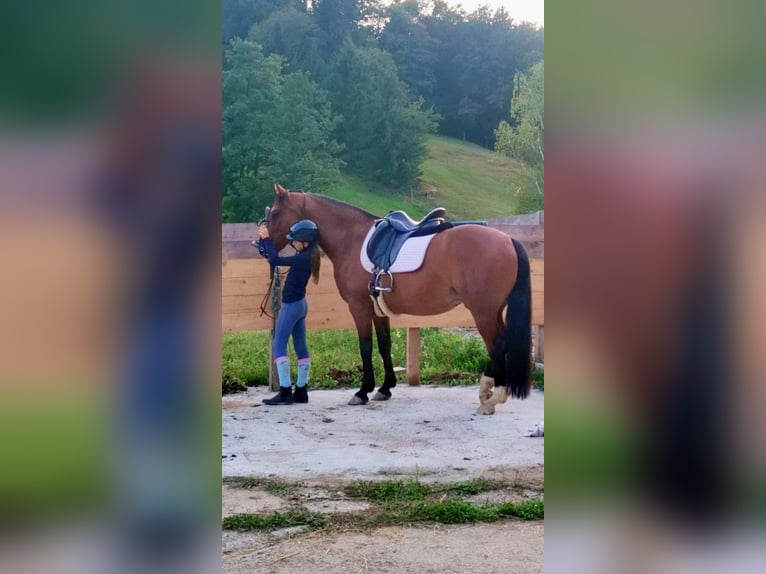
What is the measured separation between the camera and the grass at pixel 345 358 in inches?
270

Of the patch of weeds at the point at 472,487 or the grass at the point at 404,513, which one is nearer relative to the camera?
the grass at the point at 404,513

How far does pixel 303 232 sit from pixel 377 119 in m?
5.76

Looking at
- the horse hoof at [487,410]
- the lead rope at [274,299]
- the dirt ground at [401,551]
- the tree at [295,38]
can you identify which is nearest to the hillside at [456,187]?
the tree at [295,38]

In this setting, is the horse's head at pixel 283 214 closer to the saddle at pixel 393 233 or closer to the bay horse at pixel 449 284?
the bay horse at pixel 449 284

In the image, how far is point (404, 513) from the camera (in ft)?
10.9

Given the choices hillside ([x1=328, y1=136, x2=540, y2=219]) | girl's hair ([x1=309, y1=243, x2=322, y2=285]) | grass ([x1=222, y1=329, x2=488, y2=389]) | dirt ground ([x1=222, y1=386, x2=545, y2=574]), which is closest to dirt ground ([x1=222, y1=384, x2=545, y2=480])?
dirt ground ([x1=222, y1=386, x2=545, y2=574])

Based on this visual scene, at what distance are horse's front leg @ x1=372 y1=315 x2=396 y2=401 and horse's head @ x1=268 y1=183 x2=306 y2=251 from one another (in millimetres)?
1063

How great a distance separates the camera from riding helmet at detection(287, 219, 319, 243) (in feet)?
19.6

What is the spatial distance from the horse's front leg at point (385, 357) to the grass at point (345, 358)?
2.53ft

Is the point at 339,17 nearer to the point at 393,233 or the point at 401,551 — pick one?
the point at 393,233

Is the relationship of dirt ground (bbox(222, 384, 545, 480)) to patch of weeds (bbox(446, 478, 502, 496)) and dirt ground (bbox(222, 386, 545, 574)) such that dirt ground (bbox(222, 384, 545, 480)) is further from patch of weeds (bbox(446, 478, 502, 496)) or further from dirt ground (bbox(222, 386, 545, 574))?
patch of weeds (bbox(446, 478, 502, 496))

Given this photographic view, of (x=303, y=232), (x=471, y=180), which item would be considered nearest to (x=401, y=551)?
(x=303, y=232)

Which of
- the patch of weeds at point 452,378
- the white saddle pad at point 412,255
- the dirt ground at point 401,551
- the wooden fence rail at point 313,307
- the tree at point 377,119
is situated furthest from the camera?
the tree at point 377,119
